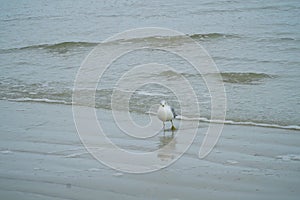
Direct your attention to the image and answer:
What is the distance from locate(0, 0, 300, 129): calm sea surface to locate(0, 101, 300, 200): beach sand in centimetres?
98

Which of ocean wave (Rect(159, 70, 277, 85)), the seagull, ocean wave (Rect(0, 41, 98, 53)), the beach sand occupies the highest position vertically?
ocean wave (Rect(0, 41, 98, 53))

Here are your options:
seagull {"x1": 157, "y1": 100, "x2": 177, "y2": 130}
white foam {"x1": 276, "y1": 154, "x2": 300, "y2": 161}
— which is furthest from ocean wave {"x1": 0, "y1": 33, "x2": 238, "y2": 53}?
white foam {"x1": 276, "y1": 154, "x2": 300, "y2": 161}

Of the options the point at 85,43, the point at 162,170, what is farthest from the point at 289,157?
the point at 85,43

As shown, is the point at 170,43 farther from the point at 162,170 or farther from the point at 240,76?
the point at 162,170

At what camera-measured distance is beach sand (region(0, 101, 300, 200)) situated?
14.5 ft

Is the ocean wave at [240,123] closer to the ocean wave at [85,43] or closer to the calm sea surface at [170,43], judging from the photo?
the calm sea surface at [170,43]

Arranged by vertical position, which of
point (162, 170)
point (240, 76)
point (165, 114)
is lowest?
point (162, 170)

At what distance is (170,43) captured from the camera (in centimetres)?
1372

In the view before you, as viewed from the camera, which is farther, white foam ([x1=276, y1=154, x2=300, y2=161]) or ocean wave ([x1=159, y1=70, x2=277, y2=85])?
ocean wave ([x1=159, y1=70, x2=277, y2=85])

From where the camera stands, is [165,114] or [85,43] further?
[85,43]

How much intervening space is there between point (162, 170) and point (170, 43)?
8955 millimetres

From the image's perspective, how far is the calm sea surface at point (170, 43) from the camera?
8.03 meters

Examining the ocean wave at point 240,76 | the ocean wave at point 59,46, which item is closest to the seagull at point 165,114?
the ocean wave at point 240,76

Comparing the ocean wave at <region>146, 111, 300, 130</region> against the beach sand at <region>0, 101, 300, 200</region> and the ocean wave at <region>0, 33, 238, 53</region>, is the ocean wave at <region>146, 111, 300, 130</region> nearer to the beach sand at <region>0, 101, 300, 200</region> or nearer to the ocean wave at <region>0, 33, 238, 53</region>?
the beach sand at <region>0, 101, 300, 200</region>
